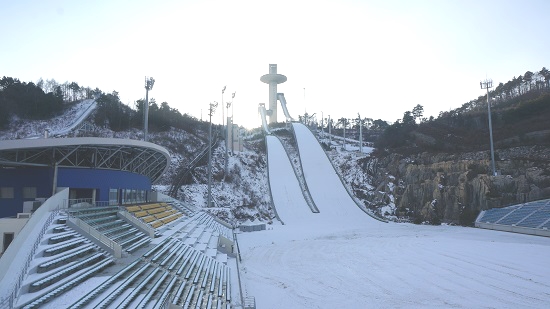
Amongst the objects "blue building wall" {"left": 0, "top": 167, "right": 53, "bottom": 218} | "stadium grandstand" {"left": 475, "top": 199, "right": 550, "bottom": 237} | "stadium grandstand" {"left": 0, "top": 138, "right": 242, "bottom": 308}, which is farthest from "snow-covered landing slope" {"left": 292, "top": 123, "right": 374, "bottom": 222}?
"blue building wall" {"left": 0, "top": 167, "right": 53, "bottom": 218}

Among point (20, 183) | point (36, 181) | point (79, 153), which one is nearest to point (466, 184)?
point (79, 153)

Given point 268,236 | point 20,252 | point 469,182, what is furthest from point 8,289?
point 469,182

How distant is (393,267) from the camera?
15.4m

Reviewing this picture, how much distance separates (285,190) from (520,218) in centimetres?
2162

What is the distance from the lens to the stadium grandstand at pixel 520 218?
79.4 feet

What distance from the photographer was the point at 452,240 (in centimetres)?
2203

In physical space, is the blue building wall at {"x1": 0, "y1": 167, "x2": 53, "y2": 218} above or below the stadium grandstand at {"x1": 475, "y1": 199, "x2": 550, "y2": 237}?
above

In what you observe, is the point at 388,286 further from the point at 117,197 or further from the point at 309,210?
the point at 309,210

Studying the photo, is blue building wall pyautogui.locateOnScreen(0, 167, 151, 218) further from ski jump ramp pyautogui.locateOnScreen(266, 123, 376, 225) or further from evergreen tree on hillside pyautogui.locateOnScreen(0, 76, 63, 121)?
evergreen tree on hillside pyautogui.locateOnScreen(0, 76, 63, 121)

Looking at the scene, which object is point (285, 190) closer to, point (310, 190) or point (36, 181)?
point (310, 190)

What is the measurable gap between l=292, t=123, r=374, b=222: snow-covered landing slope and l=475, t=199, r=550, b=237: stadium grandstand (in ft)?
31.3

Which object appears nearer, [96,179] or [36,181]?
[36,181]

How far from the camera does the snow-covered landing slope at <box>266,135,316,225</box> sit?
1314 inches

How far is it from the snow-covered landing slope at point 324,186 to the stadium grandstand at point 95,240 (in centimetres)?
1573
